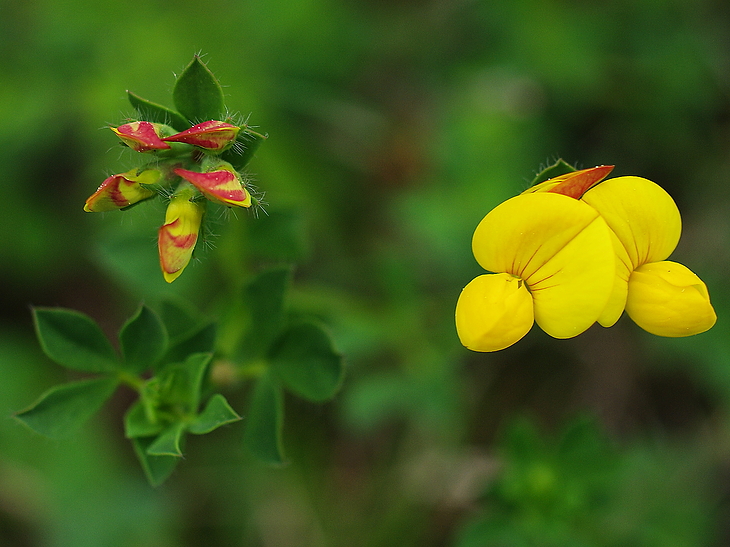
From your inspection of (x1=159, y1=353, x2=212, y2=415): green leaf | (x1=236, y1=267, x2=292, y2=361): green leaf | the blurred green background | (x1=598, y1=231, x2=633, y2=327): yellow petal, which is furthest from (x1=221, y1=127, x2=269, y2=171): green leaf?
the blurred green background

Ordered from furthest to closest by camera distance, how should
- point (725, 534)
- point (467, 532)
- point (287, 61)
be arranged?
point (287, 61)
point (725, 534)
point (467, 532)

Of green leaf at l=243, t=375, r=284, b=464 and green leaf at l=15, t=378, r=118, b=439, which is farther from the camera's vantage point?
green leaf at l=243, t=375, r=284, b=464

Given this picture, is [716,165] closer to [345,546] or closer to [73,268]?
[345,546]

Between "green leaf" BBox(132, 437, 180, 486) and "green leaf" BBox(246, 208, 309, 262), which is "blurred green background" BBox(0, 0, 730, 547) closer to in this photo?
"green leaf" BBox(246, 208, 309, 262)

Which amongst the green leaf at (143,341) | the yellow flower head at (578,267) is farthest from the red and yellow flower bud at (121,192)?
the yellow flower head at (578,267)

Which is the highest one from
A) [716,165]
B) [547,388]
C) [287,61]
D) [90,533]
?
[287,61]

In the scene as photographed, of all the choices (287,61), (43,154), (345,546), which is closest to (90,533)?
(345,546)
